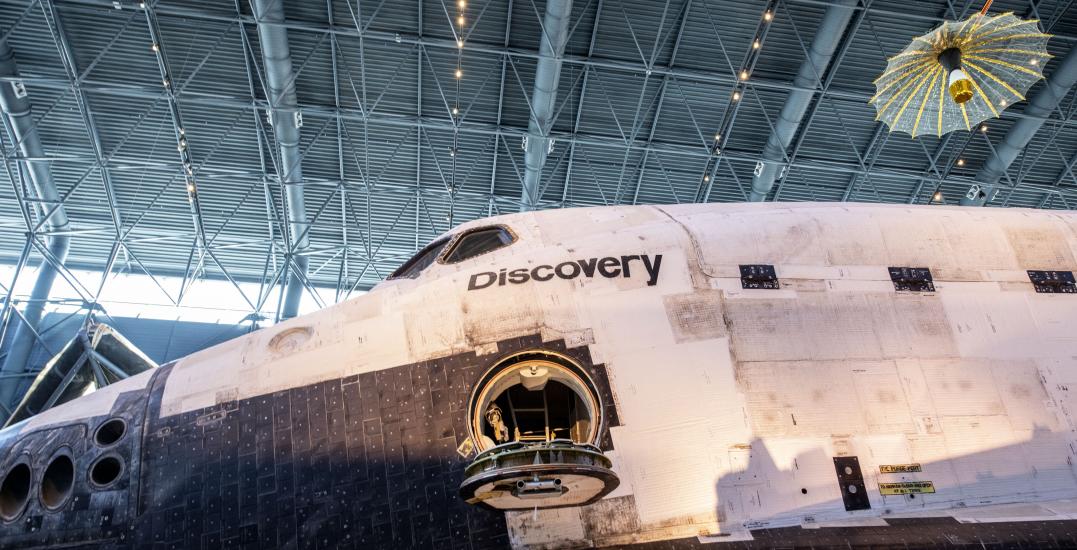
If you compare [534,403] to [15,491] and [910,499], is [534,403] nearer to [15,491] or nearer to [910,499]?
[910,499]

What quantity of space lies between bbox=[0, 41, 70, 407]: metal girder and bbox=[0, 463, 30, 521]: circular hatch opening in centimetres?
1738

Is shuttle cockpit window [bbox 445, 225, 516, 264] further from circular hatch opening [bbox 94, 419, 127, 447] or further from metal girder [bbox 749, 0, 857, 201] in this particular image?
metal girder [bbox 749, 0, 857, 201]

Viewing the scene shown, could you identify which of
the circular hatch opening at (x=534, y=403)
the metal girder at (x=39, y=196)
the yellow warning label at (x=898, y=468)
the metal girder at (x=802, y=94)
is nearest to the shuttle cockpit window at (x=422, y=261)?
the circular hatch opening at (x=534, y=403)

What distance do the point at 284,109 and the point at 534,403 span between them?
15.6m

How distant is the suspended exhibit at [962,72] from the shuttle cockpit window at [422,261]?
9.73 meters

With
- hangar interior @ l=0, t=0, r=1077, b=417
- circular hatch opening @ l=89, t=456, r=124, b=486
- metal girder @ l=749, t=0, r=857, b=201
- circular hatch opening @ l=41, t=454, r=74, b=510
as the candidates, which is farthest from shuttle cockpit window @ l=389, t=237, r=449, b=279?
metal girder @ l=749, t=0, r=857, b=201

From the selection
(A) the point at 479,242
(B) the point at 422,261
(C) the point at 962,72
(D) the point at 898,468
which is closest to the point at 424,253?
(B) the point at 422,261

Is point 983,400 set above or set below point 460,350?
below

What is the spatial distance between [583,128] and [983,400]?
54.6 ft

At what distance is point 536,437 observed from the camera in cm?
673

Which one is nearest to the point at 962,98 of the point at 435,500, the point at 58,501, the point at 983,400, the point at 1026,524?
the point at 983,400

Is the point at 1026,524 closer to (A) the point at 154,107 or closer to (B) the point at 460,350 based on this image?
(B) the point at 460,350

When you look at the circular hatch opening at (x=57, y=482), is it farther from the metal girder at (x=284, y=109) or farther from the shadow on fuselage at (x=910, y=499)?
the metal girder at (x=284, y=109)

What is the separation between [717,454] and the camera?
5965mm
